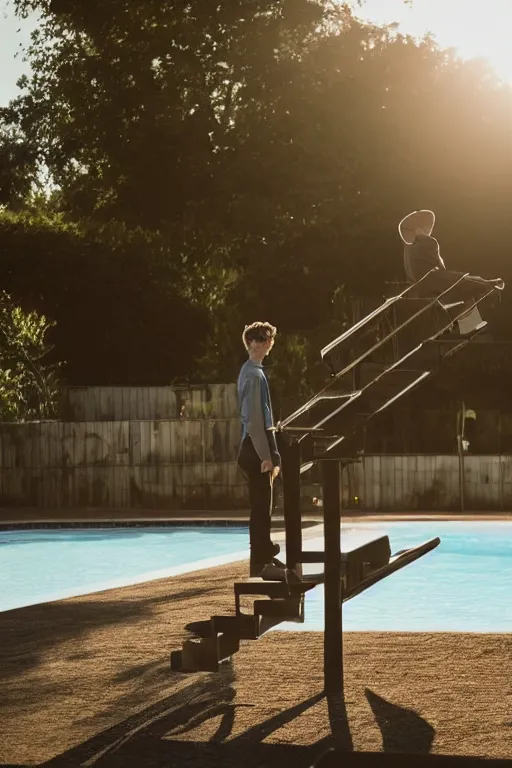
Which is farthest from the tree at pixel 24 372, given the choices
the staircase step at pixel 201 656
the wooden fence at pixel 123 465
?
the staircase step at pixel 201 656

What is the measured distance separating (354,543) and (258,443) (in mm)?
6213

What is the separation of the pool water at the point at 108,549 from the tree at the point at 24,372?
18.7 feet

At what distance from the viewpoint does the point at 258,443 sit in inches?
283

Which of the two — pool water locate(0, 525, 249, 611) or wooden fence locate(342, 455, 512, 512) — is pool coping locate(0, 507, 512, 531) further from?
wooden fence locate(342, 455, 512, 512)

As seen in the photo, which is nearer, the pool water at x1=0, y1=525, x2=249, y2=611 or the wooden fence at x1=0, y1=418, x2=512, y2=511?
the pool water at x1=0, y1=525, x2=249, y2=611

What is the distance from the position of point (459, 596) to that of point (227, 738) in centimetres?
960

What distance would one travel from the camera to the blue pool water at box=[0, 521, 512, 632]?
13.2m

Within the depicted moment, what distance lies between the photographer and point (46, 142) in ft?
110

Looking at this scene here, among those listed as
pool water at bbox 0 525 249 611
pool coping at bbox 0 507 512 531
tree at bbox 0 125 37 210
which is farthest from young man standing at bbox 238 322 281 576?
tree at bbox 0 125 37 210

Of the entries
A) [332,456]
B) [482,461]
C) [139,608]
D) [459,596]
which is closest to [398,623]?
[459,596]

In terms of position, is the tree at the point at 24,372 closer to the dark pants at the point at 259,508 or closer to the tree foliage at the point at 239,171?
the tree foliage at the point at 239,171

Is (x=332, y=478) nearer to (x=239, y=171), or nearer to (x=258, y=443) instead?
(x=258, y=443)

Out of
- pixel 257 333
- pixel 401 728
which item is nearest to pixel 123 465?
pixel 257 333

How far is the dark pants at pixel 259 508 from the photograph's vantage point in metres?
7.36
